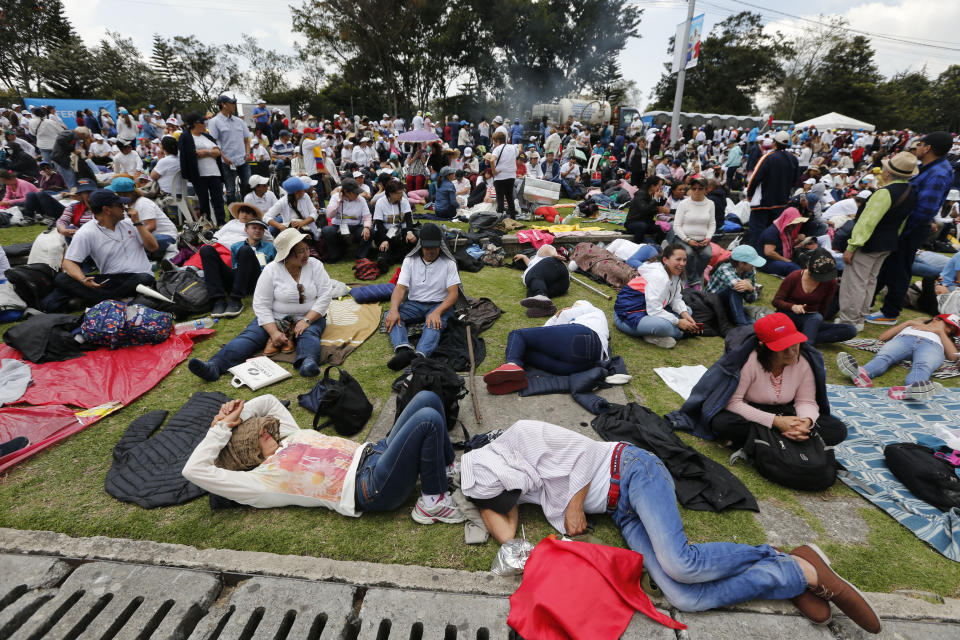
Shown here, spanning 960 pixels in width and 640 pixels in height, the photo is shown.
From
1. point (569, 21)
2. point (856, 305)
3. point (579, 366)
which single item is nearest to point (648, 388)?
point (579, 366)

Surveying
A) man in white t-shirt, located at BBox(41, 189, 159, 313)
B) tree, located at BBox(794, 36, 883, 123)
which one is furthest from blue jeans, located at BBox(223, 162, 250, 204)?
tree, located at BBox(794, 36, 883, 123)

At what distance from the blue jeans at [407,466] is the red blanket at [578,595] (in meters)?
0.82

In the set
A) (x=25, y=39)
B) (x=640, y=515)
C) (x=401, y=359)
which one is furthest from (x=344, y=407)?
(x=25, y=39)

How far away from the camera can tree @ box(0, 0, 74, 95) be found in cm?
3512

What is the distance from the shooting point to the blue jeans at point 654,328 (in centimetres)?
542

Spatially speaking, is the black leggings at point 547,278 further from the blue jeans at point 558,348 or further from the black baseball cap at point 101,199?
the black baseball cap at point 101,199

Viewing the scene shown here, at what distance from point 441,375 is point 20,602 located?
8.95 ft

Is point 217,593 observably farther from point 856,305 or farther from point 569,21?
point 569,21

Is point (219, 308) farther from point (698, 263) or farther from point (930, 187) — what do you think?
point (930, 187)

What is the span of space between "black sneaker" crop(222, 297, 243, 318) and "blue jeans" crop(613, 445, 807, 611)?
552cm

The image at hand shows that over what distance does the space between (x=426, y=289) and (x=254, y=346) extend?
2073 millimetres

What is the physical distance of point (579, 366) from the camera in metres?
4.56

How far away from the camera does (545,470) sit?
294 centimetres

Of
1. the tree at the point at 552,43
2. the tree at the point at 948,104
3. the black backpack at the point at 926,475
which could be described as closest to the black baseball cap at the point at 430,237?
the black backpack at the point at 926,475
